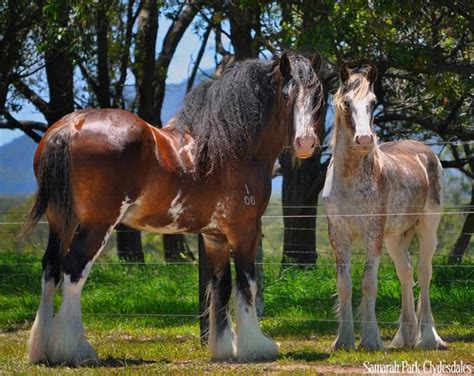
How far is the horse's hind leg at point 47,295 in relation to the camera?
6488mm

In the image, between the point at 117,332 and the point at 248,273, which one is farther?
the point at 117,332

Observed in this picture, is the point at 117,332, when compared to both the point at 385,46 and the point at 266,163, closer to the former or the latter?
the point at 266,163

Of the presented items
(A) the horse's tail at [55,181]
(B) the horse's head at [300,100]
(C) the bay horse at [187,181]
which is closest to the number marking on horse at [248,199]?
(C) the bay horse at [187,181]

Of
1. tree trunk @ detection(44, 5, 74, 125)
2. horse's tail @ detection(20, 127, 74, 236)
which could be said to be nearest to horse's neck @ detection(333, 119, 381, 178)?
horse's tail @ detection(20, 127, 74, 236)

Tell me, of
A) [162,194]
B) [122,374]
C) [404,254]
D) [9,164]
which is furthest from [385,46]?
[9,164]

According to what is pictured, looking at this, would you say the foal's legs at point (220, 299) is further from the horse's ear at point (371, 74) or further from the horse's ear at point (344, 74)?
the horse's ear at point (371, 74)

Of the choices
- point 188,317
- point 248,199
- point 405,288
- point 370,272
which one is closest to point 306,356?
point 370,272

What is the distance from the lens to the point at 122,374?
6.02 m

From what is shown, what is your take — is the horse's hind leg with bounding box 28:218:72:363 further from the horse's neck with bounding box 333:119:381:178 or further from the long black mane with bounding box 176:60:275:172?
the horse's neck with bounding box 333:119:381:178

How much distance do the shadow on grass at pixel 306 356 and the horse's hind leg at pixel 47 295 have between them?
1941mm

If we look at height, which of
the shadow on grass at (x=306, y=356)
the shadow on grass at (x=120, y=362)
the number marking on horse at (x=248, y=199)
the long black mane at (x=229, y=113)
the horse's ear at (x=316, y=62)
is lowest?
the shadow on grass at (x=306, y=356)

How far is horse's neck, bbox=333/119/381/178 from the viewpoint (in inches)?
305

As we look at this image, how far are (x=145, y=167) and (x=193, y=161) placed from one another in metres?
0.45

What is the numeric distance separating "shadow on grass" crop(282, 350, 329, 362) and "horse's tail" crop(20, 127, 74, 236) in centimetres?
210
